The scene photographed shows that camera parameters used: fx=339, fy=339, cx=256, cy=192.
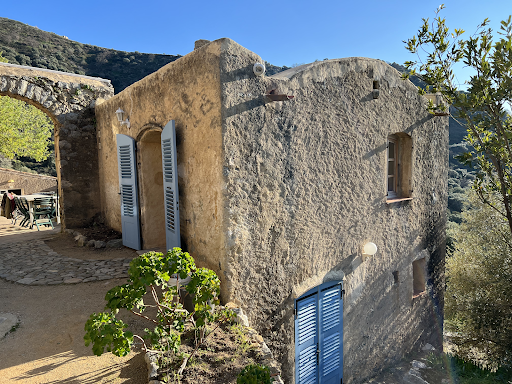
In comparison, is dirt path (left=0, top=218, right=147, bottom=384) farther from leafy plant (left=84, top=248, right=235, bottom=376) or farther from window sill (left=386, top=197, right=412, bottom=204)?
window sill (left=386, top=197, right=412, bottom=204)

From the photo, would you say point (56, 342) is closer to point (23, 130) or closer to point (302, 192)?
point (302, 192)

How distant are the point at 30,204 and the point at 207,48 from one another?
893 centimetres

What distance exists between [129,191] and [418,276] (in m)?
6.26

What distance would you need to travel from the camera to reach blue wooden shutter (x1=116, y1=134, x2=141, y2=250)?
6129mm

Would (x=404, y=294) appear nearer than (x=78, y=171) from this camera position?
Yes

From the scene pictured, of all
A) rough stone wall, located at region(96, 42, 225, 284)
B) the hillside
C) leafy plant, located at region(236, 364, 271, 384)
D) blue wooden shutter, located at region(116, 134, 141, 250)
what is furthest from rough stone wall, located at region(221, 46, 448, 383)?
the hillside

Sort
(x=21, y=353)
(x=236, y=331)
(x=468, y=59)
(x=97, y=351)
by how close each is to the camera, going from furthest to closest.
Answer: (x=468, y=59), (x=236, y=331), (x=21, y=353), (x=97, y=351)

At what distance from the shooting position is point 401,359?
22.6 feet

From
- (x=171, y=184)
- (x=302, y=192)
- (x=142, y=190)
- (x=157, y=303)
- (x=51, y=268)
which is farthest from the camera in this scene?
(x=142, y=190)

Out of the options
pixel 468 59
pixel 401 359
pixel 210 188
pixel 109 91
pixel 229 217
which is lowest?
pixel 401 359

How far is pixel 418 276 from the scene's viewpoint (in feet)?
24.2

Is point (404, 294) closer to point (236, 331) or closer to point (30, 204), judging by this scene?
point (236, 331)

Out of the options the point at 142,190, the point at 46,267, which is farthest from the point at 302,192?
A: the point at 46,267

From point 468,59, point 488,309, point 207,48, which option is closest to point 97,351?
point 207,48
